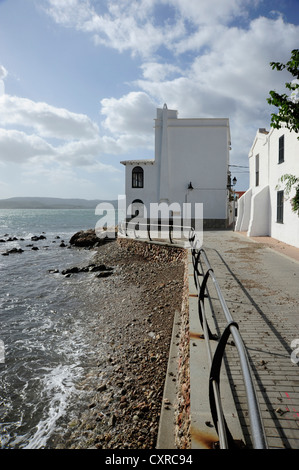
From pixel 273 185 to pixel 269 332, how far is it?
12.5 meters

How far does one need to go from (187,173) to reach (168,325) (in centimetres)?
1847

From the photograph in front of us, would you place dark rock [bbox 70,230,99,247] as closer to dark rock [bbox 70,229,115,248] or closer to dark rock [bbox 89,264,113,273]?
dark rock [bbox 70,229,115,248]

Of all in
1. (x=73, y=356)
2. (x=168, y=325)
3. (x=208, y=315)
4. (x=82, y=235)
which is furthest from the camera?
(x=82, y=235)

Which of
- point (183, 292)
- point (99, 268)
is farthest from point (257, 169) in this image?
point (183, 292)

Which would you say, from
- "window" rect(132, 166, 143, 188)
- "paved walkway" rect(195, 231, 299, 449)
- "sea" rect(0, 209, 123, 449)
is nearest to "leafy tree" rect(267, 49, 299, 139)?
"paved walkway" rect(195, 231, 299, 449)

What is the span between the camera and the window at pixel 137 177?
2500 cm

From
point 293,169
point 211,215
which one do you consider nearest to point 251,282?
point 293,169

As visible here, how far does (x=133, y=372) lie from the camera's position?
5.45m

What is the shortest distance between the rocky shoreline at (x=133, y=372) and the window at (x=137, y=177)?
567 inches

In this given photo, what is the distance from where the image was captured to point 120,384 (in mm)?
5105

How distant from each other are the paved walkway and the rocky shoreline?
0.82m

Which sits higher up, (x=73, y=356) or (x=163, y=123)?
(x=163, y=123)

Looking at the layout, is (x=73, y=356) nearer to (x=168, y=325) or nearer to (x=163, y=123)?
(x=168, y=325)

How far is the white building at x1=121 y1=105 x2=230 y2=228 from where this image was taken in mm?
23547
